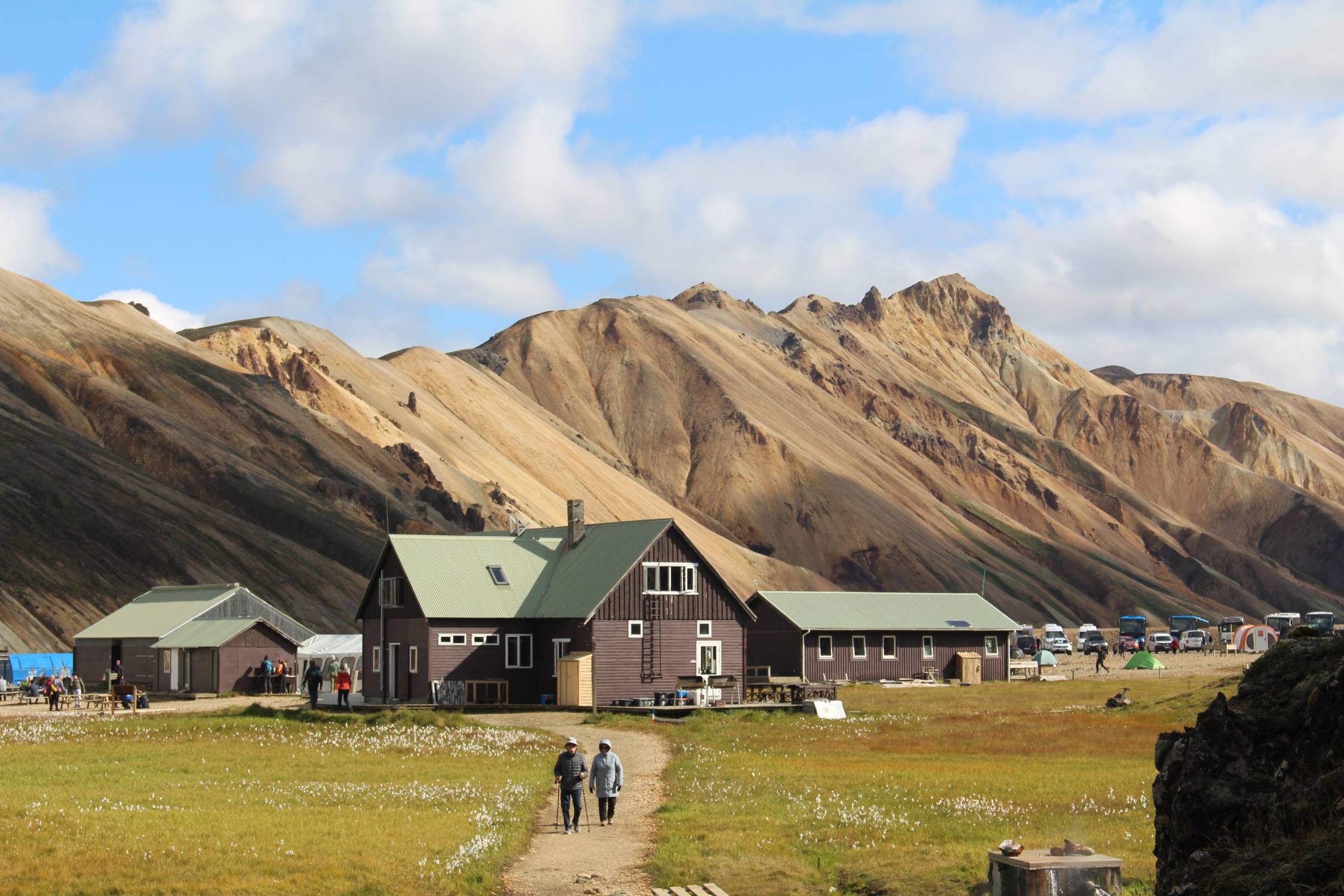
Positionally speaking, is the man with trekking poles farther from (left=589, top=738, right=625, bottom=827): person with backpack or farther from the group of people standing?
(left=589, top=738, right=625, bottom=827): person with backpack

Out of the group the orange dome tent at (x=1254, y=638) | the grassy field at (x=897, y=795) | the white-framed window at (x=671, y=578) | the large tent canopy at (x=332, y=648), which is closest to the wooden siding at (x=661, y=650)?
Answer: the white-framed window at (x=671, y=578)

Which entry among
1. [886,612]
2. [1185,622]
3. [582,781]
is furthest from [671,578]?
[1185,622]

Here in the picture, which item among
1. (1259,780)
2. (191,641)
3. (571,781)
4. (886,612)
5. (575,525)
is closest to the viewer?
(1259,780)

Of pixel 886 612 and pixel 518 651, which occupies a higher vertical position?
pixel 886 612

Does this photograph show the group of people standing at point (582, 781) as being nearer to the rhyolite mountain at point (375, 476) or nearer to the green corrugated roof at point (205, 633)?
the green corrugated roof at point (205, 633)

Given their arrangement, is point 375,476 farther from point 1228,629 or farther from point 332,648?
point 1228,629

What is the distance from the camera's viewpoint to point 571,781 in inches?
969

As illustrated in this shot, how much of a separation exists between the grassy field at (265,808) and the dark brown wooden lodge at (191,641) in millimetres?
24751

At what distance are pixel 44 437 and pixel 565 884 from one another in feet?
321

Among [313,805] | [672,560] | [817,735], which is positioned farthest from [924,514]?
[313,805]

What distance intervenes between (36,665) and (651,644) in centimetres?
3793

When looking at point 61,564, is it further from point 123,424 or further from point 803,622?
point 803,622

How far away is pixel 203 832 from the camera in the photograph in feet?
76.6

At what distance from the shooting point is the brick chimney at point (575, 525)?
216 feet
